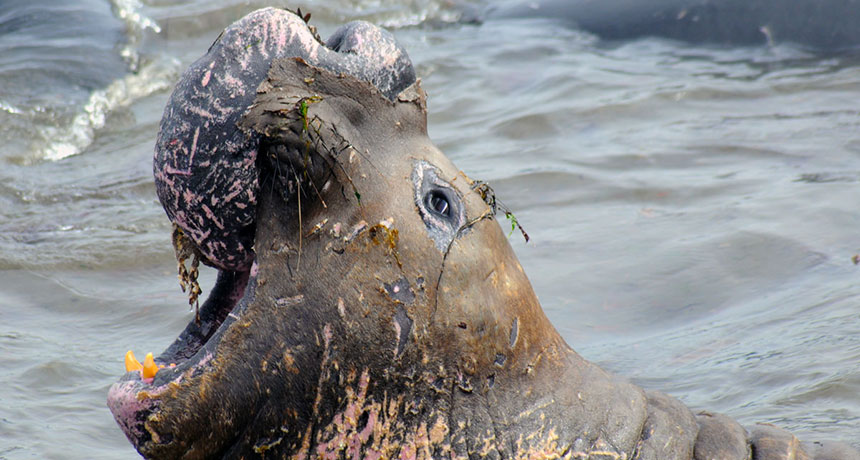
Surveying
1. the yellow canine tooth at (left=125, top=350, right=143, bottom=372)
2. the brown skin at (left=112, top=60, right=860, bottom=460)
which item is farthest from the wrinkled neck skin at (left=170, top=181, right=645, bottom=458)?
the yellow canine tooth at (left=125, top=350, right=143, bottom=372)

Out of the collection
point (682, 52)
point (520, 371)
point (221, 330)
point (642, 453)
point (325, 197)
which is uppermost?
point (325, 197)

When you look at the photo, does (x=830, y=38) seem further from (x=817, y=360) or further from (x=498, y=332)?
(x=498, y=332)

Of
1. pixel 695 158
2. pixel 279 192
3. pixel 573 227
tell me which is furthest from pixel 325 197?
pixel 695 158

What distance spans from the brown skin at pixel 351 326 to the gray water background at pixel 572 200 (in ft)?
5.14

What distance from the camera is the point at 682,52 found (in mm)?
10938

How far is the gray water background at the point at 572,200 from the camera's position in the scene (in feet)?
14.9

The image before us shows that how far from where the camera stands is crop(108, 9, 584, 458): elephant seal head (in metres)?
2.49

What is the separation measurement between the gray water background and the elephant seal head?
160 centimetres

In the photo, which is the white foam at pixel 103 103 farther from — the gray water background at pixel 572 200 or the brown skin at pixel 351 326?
the brown skin at pixel 351 326

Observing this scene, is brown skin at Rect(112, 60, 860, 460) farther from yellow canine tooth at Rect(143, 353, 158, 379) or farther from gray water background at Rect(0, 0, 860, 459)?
gray water background at Rect(0, 0, 860, 459)

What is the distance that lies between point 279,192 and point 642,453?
47.8 inches

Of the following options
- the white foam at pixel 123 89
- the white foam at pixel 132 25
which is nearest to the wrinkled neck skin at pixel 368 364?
the white foam at pixel 123 89

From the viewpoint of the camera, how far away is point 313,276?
2.51 metres

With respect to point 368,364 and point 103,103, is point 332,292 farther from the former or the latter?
point 103,103
